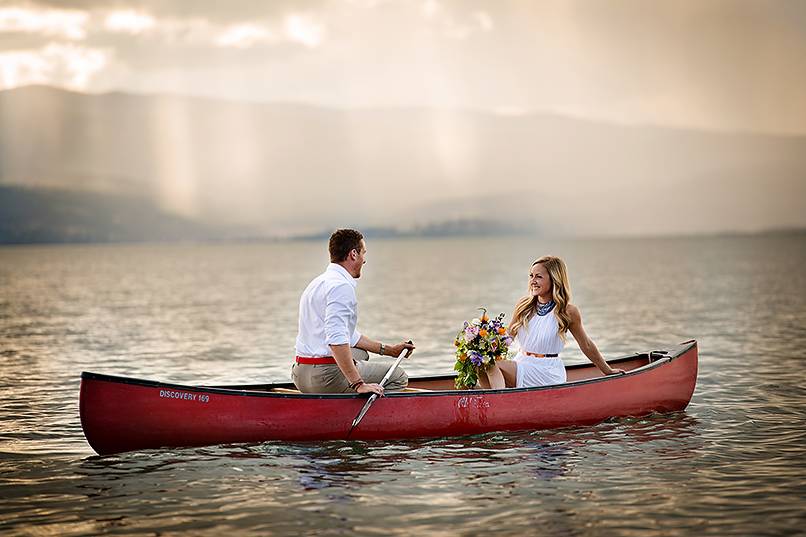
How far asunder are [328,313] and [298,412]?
45.4 inches

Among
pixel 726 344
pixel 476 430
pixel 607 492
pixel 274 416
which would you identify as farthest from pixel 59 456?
pixel 726 344

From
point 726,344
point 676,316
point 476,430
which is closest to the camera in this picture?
point 476,430

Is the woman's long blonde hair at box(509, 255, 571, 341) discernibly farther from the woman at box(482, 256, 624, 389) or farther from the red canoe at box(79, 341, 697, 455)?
the red canoe at box(79, 341, 697, 455)

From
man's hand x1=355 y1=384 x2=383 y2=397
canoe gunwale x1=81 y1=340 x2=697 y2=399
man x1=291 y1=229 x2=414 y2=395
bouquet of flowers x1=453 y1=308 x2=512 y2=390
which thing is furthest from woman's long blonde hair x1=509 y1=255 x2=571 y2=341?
man's hand x1=355 y1=384 x2=383 y2=397

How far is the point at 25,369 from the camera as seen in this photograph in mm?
16625

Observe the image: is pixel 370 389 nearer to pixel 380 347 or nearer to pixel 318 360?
pixel 318 360

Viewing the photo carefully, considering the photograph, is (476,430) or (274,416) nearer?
(274,416)

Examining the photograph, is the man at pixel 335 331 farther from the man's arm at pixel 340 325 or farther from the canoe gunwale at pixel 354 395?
the canoe gunwale at pixel 354 395

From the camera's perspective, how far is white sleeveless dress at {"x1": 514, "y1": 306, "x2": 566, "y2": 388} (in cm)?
1040

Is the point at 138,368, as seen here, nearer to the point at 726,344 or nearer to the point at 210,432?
the point at 210,432

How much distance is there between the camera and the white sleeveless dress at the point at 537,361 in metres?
10.4

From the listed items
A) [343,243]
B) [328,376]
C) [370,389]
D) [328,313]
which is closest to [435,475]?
[370,389]

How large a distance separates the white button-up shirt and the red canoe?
0.54 metres

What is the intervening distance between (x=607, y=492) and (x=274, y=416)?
133 inches
